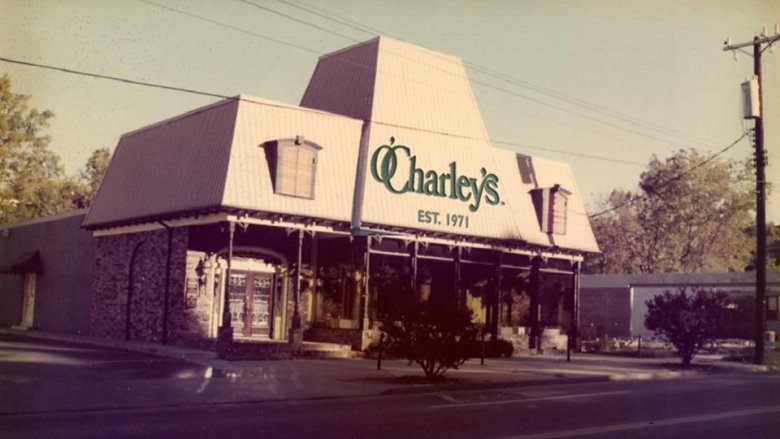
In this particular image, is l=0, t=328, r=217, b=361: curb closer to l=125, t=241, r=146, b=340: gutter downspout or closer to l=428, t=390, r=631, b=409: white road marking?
l=125, t=241, r=146, b=340: gutter downspout

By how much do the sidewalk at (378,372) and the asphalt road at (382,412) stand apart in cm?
74

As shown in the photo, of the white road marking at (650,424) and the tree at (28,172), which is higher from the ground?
the tree at (28,172)

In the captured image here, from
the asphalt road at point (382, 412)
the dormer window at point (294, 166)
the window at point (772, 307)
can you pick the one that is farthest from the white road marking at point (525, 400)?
the window at point (772, 307)

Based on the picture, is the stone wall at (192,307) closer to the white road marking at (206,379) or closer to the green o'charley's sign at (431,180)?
the white road marking at (206,379)

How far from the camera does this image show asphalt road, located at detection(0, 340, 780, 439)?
12.4m

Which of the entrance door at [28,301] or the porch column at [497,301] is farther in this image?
the entrance door at [28,301]

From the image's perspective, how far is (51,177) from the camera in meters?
60.8

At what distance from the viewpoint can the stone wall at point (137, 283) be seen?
28.5 m

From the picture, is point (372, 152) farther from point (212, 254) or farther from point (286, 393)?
point (286, 393)

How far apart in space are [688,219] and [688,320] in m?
45.8


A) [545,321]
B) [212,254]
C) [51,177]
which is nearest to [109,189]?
[212,254]

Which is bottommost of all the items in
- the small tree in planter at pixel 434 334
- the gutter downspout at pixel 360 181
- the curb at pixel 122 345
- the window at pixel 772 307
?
the curb at pixel 122 345

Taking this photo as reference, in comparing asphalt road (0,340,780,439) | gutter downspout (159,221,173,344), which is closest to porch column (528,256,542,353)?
asphalt road (0,340,780,439)

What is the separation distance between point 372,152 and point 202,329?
8694 millimetres
